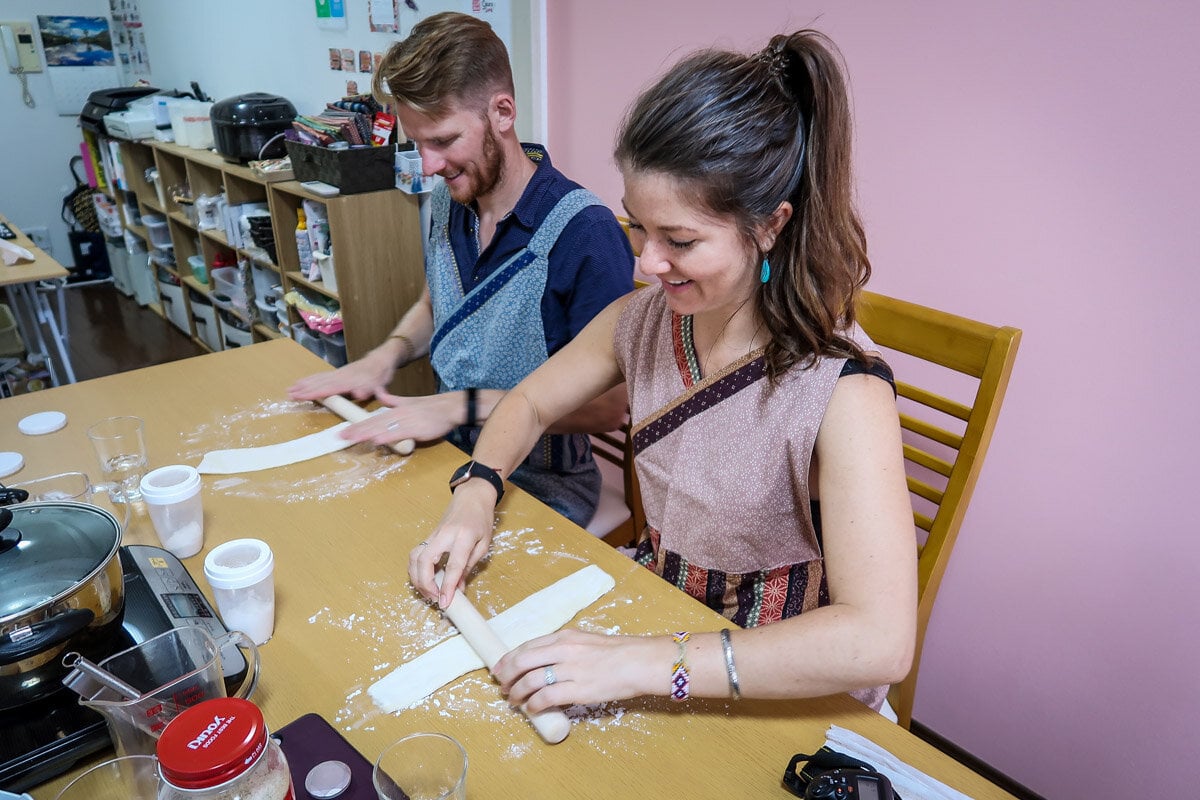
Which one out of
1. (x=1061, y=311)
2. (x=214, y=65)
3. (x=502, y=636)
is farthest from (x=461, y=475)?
(x=214, y=65)

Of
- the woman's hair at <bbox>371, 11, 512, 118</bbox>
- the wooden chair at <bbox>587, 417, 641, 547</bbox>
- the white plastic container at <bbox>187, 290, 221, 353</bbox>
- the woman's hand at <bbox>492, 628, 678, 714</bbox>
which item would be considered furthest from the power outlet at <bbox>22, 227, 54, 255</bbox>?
the woman's hand at <bbox>492, 628, 678, 714</bbox>

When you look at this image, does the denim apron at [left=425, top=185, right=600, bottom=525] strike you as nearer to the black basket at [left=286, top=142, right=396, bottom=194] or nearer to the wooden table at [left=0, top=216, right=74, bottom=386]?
the black basket at [left=286, top=142, right=396, bottom=194]

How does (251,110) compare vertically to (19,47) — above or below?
below

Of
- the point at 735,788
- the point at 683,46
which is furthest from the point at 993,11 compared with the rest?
the point at 735,788

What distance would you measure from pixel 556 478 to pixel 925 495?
710mm

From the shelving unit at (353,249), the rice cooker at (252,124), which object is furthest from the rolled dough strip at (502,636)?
the rice cooker at (252,124)

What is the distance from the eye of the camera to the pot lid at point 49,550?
0.71m

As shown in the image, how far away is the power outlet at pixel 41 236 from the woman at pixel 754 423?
16.9 feet

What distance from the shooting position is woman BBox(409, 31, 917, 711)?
812mm

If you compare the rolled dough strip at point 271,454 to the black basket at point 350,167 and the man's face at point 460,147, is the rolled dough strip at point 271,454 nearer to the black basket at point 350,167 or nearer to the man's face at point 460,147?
the man's face at point 460,147

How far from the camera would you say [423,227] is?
2734mm

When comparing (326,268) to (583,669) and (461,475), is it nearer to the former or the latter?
(461,475)

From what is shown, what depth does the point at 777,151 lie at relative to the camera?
870 millimetres

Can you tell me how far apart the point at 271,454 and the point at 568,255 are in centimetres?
65
